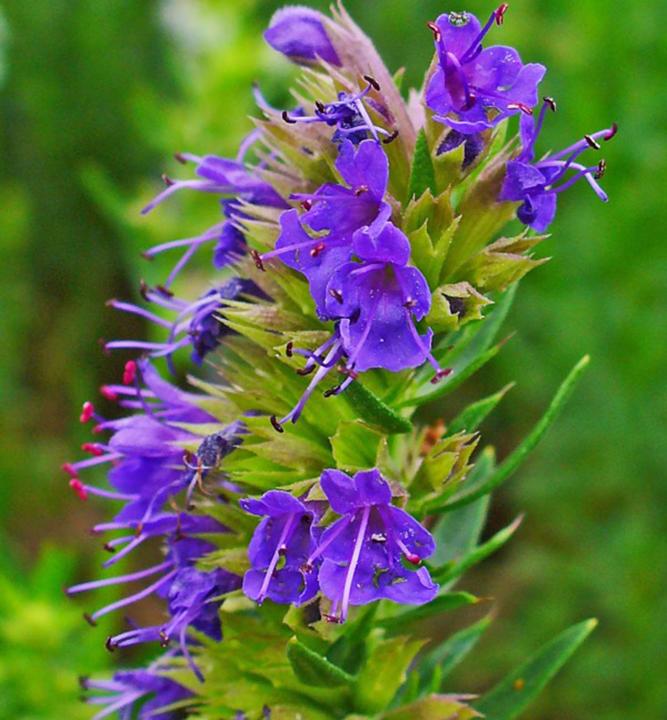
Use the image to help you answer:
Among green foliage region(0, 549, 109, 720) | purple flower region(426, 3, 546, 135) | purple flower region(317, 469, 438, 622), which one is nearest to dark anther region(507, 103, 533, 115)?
purple flower region(426, 3, 546, 135)

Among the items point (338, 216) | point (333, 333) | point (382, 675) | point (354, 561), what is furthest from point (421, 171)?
point (382, 675)

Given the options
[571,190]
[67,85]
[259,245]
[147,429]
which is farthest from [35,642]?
[67,85]

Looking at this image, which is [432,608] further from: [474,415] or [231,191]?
[231,191]

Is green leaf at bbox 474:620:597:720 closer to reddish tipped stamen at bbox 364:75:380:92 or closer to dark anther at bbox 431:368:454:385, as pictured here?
dark anther at bbox 431:368:454:385

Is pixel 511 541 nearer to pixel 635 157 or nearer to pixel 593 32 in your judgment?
pixel 635 157

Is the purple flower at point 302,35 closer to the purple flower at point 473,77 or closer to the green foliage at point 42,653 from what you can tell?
the purple flower at point 473,77
